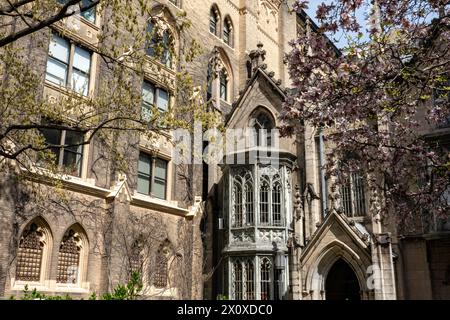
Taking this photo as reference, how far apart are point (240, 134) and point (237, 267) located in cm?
728

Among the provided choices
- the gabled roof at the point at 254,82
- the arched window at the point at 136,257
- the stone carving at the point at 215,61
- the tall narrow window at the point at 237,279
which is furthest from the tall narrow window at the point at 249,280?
the stone carving at the point at 215,61

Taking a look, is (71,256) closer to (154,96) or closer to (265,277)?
(265,277)

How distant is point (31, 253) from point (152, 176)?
7.06 meters

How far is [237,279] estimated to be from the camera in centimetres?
2102

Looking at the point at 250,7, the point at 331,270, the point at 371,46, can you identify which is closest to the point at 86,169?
the point at 331,270

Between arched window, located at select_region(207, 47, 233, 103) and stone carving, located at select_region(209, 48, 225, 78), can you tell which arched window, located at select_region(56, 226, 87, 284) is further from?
stone carving, located at select_region(209, 48, 225, 78)

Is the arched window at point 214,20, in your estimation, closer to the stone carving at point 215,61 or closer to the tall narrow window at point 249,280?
the stone carving at point 215,61

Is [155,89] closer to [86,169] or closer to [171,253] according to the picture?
[86,169]

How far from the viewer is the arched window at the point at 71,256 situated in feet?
55.2

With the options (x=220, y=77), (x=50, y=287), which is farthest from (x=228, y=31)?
(x=50, y=287)

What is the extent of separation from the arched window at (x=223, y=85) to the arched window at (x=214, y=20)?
98.1 inches

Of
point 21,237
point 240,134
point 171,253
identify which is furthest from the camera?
point 240,134

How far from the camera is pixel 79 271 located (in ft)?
57.1

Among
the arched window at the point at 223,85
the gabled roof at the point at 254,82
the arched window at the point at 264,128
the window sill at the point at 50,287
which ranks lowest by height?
the window sill at the point at 50,287
